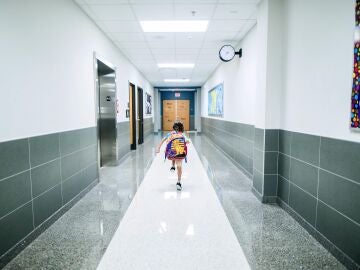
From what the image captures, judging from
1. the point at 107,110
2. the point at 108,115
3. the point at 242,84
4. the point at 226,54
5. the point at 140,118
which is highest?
the point at 226,54

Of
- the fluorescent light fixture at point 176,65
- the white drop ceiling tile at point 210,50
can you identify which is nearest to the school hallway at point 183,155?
the white drop ceiling tile at point 210,50

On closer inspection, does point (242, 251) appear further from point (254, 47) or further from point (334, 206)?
point (254, 47)

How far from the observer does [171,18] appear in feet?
15.7

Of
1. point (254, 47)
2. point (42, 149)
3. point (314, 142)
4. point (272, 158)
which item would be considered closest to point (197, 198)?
point (272, 158)

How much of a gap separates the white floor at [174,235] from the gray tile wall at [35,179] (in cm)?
93

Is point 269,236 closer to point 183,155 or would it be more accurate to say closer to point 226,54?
point 183,155

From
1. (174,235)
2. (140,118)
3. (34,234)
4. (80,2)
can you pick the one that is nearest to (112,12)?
(80,2)

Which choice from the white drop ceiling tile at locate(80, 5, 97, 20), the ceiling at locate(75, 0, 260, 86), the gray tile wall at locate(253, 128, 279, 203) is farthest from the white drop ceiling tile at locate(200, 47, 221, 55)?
the gray tile wall at locate(253, 128, 279, 203)

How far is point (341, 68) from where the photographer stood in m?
2.42

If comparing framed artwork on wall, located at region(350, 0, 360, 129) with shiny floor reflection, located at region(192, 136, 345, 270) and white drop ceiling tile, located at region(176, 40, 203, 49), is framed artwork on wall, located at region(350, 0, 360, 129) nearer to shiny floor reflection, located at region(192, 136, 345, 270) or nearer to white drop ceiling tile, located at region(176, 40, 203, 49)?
shiny floor reflection, located at region(192, 136, 345, 270)

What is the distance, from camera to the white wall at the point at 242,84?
5.33m

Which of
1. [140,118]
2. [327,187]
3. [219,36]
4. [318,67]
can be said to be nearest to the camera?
[327,187]

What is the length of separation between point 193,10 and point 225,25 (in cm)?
97

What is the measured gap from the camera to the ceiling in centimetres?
420
